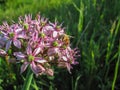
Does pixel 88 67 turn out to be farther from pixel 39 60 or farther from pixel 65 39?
pixel 39 60

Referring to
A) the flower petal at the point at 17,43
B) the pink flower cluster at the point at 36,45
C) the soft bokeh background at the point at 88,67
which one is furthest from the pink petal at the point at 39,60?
the soft bokeh background at the point at 88,67

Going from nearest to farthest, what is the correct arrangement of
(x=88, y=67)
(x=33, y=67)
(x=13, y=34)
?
(x=33, y=67)
(x=13, y=34)
(x=88, y=67)

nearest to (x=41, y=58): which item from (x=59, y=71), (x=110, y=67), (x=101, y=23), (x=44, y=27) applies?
(x=44, y=27)

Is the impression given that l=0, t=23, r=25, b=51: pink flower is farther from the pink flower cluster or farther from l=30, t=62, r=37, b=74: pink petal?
l=30, t=62, r=37, b=74: pink petal

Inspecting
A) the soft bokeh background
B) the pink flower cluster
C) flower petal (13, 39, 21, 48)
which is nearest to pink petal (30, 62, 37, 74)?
the pink flower cluster

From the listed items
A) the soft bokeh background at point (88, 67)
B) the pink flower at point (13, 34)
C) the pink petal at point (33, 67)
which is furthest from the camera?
the soft bokeh background at point (88, 67)

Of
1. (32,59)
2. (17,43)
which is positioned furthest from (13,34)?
(32,59)

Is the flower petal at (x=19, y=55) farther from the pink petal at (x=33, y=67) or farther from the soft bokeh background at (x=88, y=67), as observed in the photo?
the soft bokeh background at (x=88, y=67)

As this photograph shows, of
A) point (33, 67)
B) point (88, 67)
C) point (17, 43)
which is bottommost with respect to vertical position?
point (88, 67)

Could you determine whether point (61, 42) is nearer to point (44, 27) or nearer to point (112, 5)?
point (44, 27)
